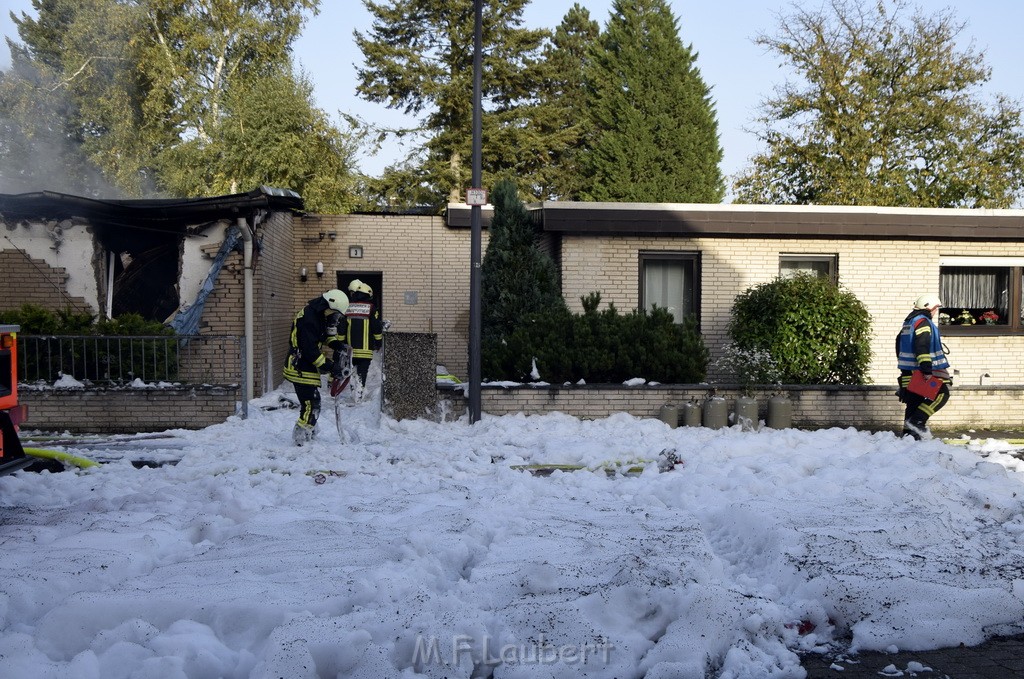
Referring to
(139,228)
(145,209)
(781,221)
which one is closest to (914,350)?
(781,221)

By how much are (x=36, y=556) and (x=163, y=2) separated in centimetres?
3122

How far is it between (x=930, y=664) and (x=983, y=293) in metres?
14.0

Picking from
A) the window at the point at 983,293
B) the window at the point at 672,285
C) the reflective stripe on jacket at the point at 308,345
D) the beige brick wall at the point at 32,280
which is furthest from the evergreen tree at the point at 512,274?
the window at the point at 983,293

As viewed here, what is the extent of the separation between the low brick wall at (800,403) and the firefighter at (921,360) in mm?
1504

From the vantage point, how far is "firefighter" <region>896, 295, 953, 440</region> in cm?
1087

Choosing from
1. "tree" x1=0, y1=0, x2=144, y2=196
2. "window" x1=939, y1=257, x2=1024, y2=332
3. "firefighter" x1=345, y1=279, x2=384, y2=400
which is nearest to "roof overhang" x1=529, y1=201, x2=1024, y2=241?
"window" x1=939, y1=257, x2=1024, y2=332

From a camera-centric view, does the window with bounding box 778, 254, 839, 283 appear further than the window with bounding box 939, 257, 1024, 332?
No

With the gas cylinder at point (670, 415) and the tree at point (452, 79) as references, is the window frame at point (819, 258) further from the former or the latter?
the tree at point (452, 79)

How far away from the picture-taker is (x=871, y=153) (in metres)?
31.3

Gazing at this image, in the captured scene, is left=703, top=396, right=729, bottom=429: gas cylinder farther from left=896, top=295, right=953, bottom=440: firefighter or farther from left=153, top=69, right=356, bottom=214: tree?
left=153, top=69, right=356, bottom=214: tree

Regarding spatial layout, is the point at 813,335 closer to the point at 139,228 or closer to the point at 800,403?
the point at 800,403

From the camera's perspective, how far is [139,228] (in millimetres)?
14391

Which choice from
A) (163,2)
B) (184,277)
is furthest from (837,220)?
(163,2)

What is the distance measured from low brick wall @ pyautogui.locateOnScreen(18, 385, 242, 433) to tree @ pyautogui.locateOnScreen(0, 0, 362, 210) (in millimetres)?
18699
